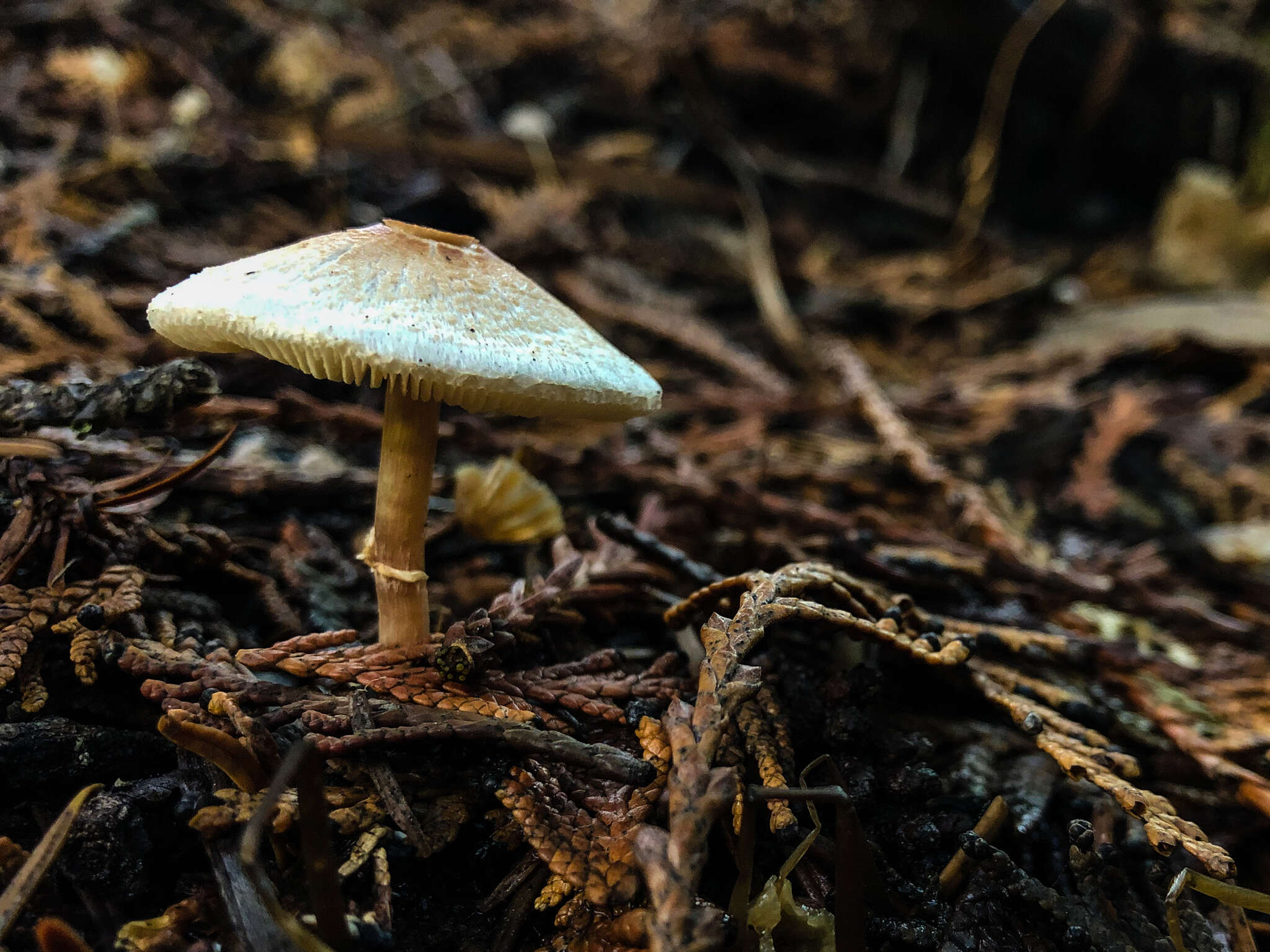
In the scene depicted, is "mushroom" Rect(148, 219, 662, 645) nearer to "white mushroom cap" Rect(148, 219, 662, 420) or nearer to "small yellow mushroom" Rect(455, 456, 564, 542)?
"white mushroom cap" Rect(148, 219, 662, 420)

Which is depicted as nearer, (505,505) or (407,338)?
(407,338)

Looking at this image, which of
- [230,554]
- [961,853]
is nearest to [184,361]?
[230,554]

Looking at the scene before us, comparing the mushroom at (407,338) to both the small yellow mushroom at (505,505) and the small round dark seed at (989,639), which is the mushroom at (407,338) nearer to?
the small yellow mushroom at (505,505)

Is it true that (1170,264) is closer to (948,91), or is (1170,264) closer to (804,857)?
(948,91)

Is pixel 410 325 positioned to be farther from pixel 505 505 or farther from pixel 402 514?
pixel 505 505

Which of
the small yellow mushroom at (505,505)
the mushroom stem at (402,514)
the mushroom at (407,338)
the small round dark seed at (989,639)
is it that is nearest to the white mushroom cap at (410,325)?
the mushroom at (407,338)

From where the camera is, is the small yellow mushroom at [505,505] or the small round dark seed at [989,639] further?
the small yellow mushroom at [505,505]

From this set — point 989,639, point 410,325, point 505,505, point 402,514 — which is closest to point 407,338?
point 410,325
